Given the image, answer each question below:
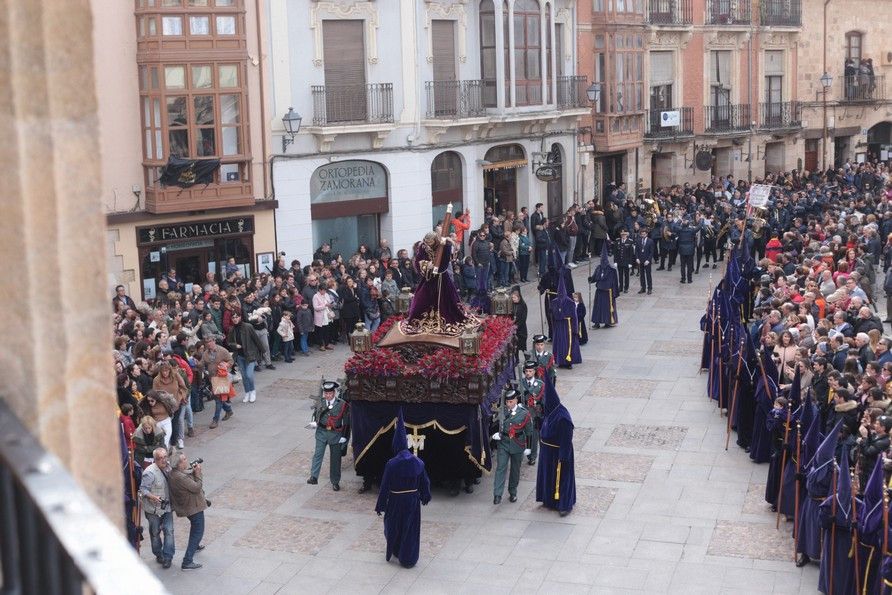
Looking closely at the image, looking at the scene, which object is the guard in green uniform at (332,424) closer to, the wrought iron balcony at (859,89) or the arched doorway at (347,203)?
the arched doorway at (347,203)

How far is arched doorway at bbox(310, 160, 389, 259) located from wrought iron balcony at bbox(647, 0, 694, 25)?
14.6 m

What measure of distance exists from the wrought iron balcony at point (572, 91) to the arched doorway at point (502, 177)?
2096 millimetres

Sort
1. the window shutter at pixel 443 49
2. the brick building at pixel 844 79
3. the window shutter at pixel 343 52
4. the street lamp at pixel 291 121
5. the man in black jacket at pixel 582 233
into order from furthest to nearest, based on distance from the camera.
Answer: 1. the brick building at pixel 844 79
2. the man in black jacket at pixel 582 233
3. the window shutter at pixel 443 49
4. the window shutter at pixel 343 52
5. the street lamp at pixel 291 121

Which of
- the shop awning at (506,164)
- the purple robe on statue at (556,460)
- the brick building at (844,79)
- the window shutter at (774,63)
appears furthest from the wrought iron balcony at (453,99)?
the brick building at (844,79)

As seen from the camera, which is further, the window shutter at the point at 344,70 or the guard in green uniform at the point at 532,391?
the window shutter at the point at 344,70

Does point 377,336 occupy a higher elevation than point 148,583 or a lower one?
lower

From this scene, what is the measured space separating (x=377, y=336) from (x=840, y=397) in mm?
6516

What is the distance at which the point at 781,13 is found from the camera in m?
47.4

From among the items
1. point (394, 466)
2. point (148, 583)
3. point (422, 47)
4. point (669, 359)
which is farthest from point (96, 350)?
point (422, 47)

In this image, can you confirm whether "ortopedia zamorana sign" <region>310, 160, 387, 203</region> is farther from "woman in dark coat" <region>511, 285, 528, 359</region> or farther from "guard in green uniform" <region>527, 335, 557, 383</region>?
"guard in green uniform" <region>527, 335, 557, 383</region>

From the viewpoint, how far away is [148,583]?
2271 millimetres

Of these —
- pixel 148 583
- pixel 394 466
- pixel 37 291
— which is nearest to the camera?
pixel 148 583

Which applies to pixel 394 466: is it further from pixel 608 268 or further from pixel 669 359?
pixel 608 268

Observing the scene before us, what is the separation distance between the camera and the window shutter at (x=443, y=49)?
32.8 meters
